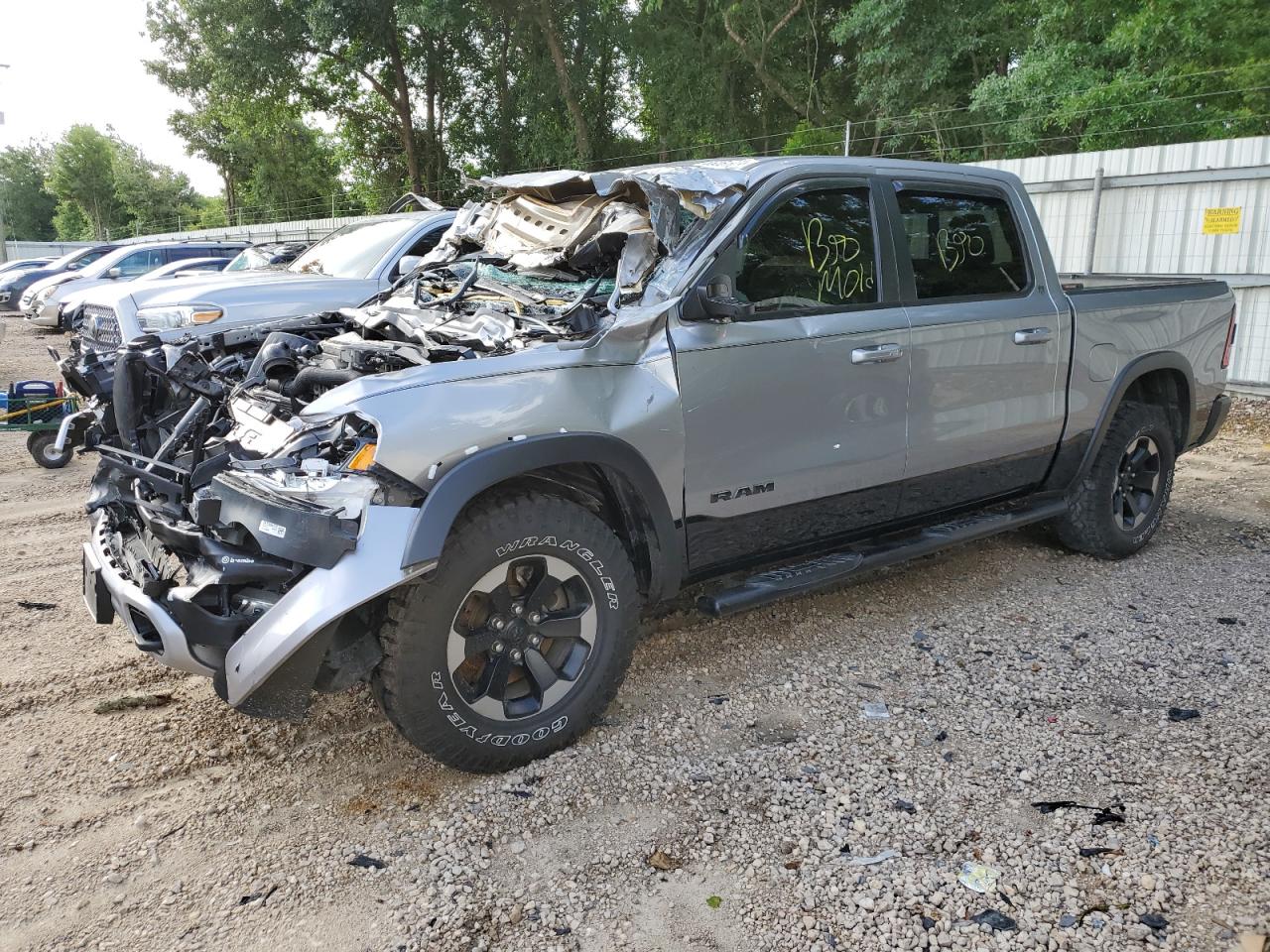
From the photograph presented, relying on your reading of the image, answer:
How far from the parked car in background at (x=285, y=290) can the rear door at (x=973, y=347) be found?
14.2 ft

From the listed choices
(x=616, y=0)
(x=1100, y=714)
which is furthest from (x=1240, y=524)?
(x=616, y=0)

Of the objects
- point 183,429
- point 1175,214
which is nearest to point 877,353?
point 183,429

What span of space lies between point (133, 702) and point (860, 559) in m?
2.96

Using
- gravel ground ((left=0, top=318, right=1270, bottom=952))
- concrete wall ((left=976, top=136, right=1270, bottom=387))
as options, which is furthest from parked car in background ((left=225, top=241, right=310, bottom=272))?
concrete wall ((left=976, top=136, right=1270, bottom=387))

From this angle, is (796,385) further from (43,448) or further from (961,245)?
(43,448)

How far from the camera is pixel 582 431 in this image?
3.10 m

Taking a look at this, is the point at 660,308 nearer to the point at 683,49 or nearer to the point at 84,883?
the point at 84,883

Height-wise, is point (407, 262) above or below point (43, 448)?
above

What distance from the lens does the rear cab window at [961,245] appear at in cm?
414

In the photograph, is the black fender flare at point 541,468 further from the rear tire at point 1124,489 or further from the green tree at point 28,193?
the green tree at point 28,193

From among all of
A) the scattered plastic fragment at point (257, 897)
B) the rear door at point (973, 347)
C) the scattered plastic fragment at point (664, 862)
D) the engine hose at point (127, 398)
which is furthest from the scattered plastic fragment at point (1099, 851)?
the engine hose at point (127, 398)

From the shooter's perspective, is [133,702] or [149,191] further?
[149,191]

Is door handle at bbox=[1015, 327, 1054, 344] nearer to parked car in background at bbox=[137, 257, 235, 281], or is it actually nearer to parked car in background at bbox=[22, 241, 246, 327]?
parked car in background at bbox=[137, 257, 235, 281]

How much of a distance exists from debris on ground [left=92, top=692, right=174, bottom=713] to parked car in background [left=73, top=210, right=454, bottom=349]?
4170 mm
